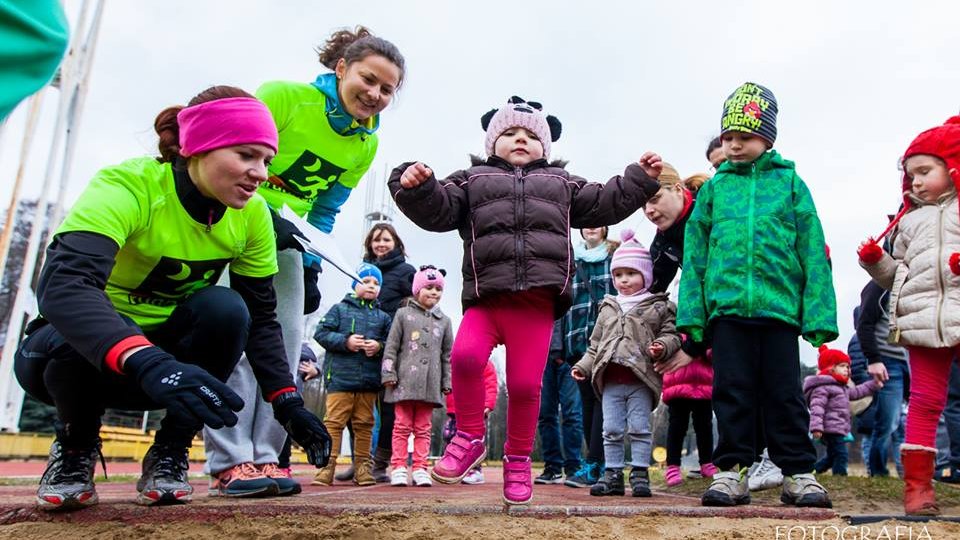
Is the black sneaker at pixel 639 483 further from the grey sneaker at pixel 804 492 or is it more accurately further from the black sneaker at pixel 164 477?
the black sneaker at pixel 164 477

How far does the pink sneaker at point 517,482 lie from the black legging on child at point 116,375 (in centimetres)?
116

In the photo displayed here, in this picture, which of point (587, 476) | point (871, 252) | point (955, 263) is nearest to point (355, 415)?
point (587, 476)

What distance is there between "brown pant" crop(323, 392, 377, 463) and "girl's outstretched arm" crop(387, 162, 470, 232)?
2.95 m

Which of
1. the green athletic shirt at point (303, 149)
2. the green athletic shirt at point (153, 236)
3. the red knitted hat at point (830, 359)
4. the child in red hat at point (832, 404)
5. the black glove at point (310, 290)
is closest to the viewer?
the green athletic shirt at point (153, 236)

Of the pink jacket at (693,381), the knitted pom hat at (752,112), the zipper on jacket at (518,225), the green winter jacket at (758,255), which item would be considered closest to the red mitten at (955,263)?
the green winter jacket at (758,255)

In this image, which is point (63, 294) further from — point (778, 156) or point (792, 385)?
point (778, 156)

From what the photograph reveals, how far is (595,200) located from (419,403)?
292 cm

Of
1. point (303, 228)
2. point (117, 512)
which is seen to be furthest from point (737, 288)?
point (117, 512)

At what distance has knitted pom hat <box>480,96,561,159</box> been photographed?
3562mm

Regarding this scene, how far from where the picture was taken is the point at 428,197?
10.2 feet

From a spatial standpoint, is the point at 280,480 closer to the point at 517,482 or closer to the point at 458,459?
the point at 458,459

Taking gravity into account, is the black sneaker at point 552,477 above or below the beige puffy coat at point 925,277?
below

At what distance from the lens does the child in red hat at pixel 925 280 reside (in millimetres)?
3318

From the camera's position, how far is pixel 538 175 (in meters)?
3.33
